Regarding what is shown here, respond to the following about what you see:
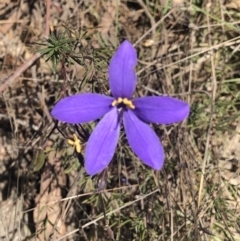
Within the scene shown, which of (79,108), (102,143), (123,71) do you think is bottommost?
(102,143)

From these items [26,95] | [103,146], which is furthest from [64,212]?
[103,146]

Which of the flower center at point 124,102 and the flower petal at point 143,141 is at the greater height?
the flower center at point 124,102

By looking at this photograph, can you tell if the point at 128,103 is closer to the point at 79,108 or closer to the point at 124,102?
the point at 124,102

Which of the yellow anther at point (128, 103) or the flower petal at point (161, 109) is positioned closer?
the flower petal at point (161, 109)

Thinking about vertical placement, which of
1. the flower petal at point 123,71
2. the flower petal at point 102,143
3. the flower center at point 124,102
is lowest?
the flower petal at point 102,143

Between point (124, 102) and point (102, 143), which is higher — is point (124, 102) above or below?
above

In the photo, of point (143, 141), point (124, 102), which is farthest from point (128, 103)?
point (143, 141)
